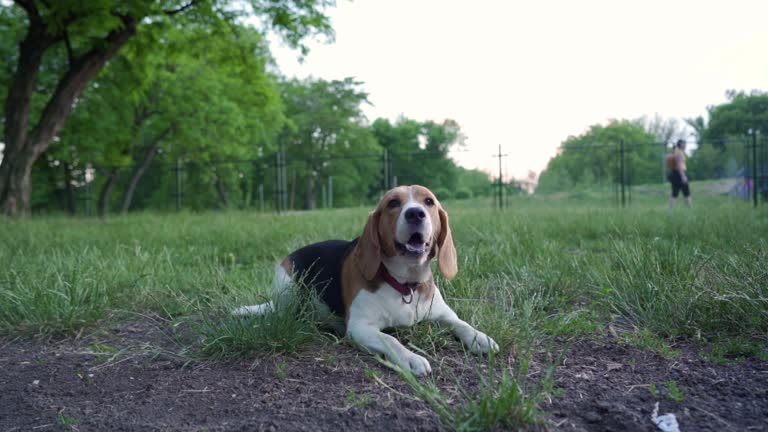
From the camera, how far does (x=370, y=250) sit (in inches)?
126

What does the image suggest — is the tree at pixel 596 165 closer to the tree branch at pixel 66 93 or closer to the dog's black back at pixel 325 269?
the tree branch at pixel 66 93

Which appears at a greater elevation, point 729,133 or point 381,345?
point 729,133

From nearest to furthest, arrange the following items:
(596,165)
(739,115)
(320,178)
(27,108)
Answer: (27,108), (596,165), (739,115), (320,178)

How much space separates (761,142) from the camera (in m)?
20.2

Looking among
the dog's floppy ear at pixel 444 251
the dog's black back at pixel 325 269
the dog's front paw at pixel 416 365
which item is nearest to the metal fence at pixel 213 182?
the dog's black back at pixel 325 269

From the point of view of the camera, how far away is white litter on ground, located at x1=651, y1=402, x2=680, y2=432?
1988 millimetres

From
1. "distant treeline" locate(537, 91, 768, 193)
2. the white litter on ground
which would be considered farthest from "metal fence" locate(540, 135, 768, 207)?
the white litter on ground

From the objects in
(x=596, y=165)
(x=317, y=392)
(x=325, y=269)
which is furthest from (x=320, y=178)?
(x=317, y=392)

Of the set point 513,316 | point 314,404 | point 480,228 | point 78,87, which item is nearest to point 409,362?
point 314,404

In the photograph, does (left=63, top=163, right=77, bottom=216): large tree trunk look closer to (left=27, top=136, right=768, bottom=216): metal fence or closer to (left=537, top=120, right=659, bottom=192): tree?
(left=27, top=136, right=768, bottom=216): metal fence

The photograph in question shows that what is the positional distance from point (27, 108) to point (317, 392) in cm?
1366

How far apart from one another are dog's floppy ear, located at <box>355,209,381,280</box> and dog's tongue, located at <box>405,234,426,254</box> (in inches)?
7.4

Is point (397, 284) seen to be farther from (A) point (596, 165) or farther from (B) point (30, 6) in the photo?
(A) point (596, 165)

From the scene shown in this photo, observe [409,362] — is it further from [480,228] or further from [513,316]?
[480,228]
